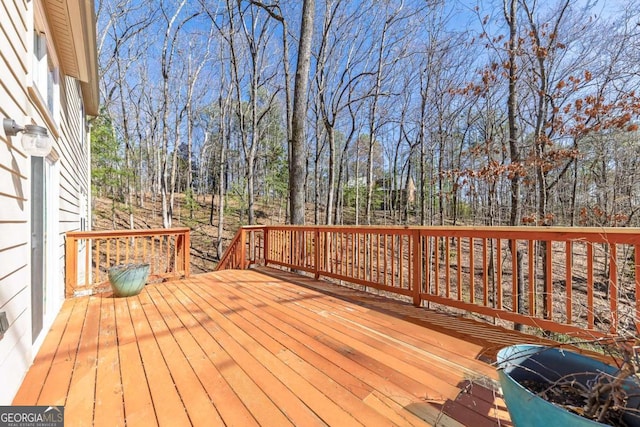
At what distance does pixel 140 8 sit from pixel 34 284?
11.9 m

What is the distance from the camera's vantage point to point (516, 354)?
4.03 ft

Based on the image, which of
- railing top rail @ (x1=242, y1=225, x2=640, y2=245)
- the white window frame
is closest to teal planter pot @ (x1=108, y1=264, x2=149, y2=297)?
the white window frame

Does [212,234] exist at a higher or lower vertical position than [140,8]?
lower

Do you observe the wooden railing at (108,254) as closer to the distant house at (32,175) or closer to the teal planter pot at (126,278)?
the distant house at (32,175)

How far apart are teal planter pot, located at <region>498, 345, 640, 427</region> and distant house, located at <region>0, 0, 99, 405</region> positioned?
A: 2357 millimetres

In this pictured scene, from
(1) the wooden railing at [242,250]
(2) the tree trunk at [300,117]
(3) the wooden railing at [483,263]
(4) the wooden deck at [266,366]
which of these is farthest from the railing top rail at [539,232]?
(1) the wooden railing at [242,250]

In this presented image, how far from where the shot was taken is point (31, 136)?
1.67 meters

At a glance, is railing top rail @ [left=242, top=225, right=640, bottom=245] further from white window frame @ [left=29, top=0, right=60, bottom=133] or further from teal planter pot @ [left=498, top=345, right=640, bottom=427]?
white window frame @ [left=29, top=0, right=60, bottom=133]

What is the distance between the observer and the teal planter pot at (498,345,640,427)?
86cm

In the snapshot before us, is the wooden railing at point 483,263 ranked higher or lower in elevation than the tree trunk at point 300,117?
lower

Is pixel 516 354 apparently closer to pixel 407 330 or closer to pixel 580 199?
pixel 407 330

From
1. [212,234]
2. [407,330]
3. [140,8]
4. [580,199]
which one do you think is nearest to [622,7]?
[580,199]

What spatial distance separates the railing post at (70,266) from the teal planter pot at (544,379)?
4609mm

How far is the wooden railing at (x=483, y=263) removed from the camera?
1.84m
